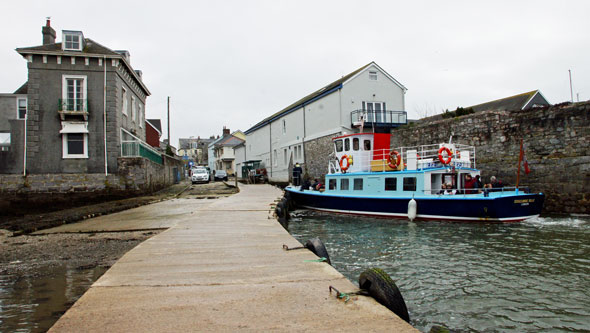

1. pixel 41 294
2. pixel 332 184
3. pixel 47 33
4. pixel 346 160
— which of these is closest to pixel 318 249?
pixel 41 294

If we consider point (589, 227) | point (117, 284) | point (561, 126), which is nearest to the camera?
point (117, 284)

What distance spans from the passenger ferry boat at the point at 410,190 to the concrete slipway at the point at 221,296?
9.07 m

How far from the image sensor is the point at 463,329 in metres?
4.38

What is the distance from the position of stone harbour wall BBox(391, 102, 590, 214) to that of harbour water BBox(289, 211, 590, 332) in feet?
6.35

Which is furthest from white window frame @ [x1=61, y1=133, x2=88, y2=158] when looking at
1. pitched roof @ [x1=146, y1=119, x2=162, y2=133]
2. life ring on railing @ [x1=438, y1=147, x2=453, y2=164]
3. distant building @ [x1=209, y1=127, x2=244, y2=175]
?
distant building @ [x1=209, y1=127, x2=244, y2=175]

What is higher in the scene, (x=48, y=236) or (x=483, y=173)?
(x=483, y=173)

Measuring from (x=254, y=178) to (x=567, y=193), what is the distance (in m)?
24.4

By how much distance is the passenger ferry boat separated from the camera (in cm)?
1206

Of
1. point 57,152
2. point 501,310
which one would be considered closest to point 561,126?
point 501,310

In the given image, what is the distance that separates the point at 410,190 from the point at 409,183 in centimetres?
28

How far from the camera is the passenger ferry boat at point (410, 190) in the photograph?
12062mm

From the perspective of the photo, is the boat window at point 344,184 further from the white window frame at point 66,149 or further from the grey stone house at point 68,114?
the white window frame at point 66,149

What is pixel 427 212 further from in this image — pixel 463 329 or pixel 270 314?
pixel 270 314

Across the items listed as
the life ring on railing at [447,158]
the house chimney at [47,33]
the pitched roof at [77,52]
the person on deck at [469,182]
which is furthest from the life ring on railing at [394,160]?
the house chimney at [47,33]
